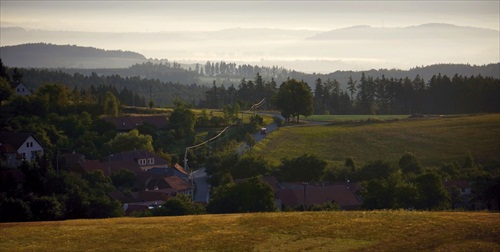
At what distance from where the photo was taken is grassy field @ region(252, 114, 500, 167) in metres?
59.2

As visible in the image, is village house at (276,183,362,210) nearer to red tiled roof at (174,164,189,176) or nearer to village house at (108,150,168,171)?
red tiled roof at (174,164,189,176)

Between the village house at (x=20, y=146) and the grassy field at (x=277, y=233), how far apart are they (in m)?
29.6

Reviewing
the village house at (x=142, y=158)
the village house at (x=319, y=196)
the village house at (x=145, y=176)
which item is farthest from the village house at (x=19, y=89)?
the village house at (x=319, y=196)

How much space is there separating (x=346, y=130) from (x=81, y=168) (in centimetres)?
3104

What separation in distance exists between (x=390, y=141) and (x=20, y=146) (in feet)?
105

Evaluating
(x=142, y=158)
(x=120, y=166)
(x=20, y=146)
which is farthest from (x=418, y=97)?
(x=20, y=146)

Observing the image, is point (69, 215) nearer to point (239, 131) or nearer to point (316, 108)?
point (239, 131)

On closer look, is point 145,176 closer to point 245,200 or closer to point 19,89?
point 245,200

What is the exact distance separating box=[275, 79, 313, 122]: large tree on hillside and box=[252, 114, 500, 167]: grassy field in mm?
2893

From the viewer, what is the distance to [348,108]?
97438mm

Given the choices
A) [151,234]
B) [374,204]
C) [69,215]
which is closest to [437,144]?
[374,204]

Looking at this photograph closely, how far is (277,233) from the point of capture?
21406 millimetres

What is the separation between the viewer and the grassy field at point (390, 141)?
5922 cm

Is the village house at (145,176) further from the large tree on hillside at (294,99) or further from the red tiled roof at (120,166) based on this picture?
the large tree on hillside at (294,99)
